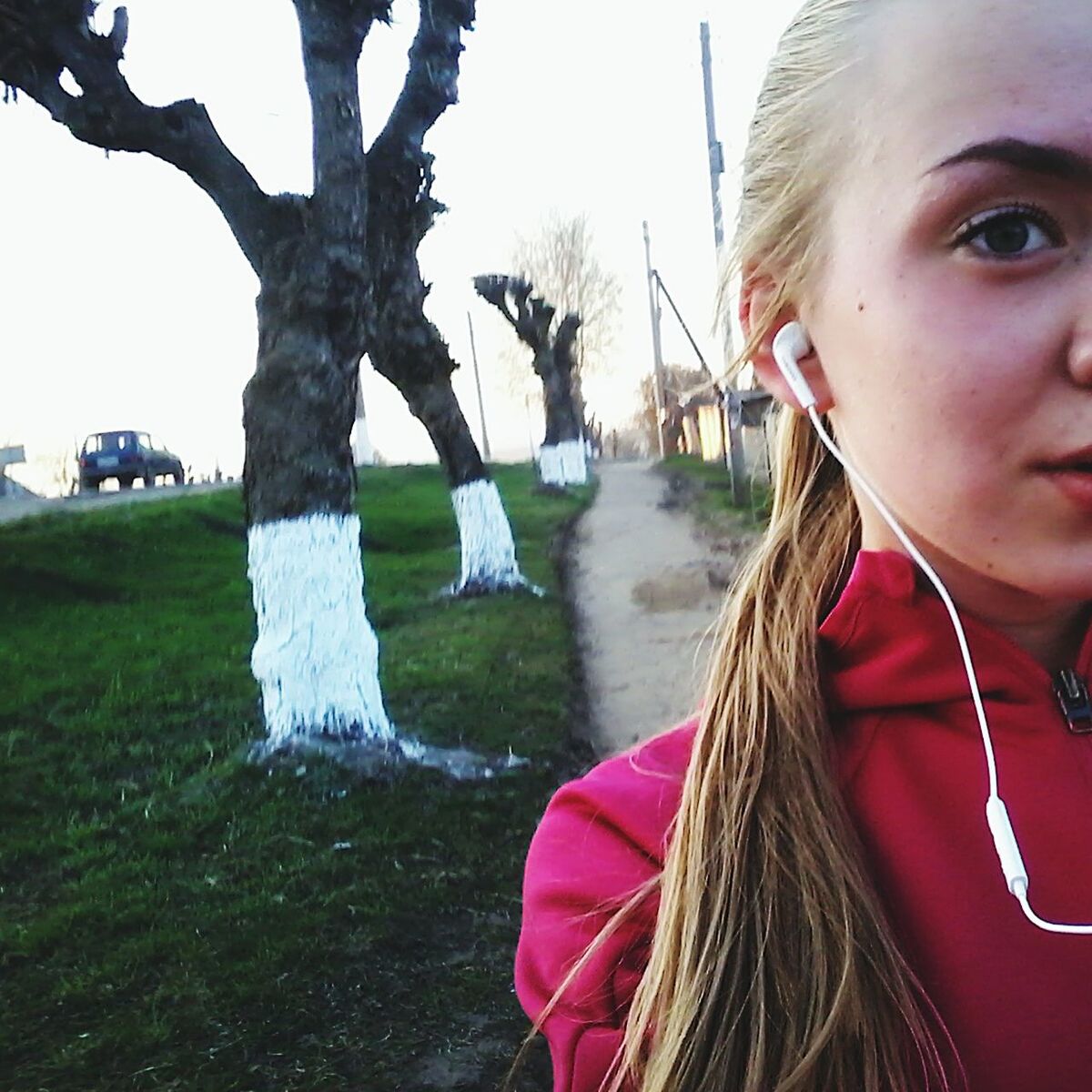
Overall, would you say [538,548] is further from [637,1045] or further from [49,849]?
[637,1045]

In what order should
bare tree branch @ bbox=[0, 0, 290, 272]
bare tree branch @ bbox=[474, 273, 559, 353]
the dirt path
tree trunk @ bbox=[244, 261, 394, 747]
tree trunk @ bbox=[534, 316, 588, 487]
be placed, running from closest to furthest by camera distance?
bare tree branch @ bbox=[0, 0, 290, 272], tree trunk @ bbox=[244, 261, 394, 747], the dirt path, bare tree branch @ bbox=[474, 273, 559, 353], tree trunk @ bbox=[534, 316, 588, 487]

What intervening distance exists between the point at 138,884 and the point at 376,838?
2.42 ft

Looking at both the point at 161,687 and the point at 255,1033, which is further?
the point at 161,687

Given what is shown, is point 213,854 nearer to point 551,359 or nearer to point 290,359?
point 290,359

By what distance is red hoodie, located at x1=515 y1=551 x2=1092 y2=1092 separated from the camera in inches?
28.4

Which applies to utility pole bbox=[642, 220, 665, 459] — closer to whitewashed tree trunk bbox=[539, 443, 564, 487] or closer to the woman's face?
whitewashed tree trunk bbox=[539, 443, 564, 487]

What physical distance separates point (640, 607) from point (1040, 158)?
21.3ft

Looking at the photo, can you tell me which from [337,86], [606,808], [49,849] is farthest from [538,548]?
[606,808]

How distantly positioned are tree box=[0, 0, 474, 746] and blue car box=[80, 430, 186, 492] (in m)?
3.41

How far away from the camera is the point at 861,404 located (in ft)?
2.63

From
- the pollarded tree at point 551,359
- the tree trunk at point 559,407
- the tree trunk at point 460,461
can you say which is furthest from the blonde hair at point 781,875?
the tree trunk at point 559,407

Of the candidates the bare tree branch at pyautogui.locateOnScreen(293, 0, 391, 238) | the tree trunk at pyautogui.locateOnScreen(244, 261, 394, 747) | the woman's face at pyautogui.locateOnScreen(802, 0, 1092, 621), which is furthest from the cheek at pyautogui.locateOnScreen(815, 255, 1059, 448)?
the bare tree branch at pyautogui.locateOnScreen(293, 0, 391, 238)

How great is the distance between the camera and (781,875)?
82 centimetres

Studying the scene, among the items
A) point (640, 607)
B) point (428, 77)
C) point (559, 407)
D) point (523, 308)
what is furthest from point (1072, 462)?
point (559, 407)
